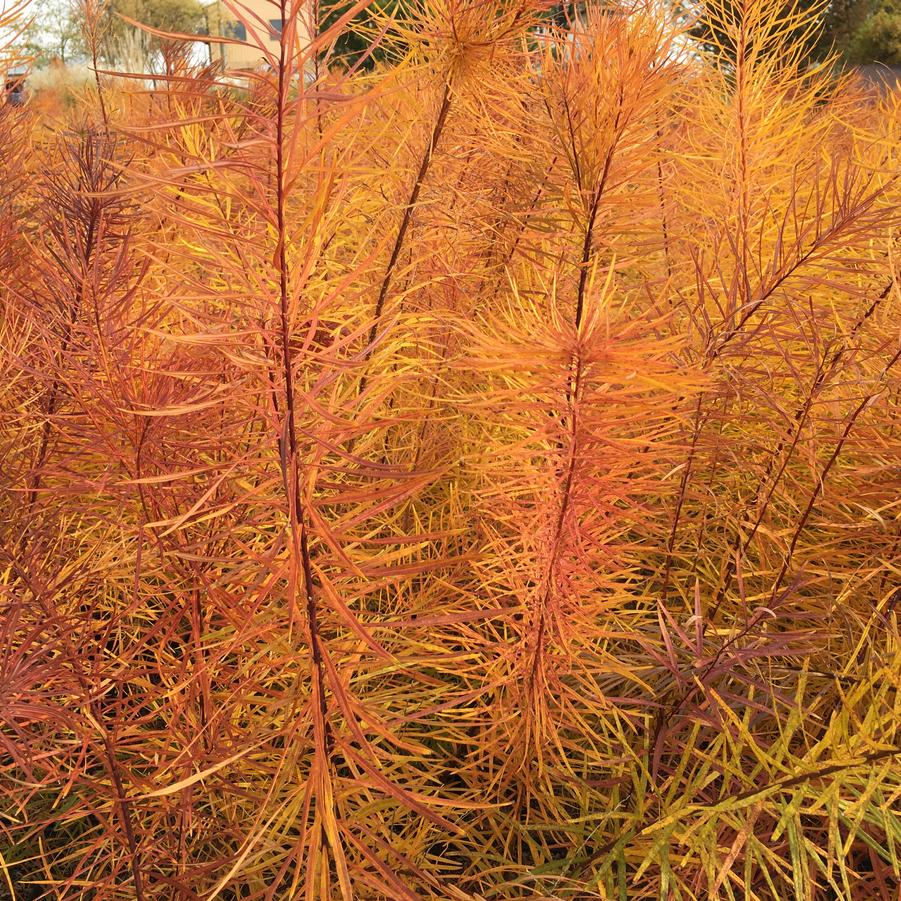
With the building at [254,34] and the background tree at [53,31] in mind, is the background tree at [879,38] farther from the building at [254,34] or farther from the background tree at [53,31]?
the building at [254,34]

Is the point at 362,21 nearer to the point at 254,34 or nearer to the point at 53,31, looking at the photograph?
the point at 254,34

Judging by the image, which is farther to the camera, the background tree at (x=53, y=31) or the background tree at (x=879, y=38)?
the background tree at (x=879, y=38)

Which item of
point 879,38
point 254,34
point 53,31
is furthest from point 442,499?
point 879,38

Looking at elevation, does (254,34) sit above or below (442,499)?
above

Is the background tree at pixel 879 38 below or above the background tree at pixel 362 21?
above

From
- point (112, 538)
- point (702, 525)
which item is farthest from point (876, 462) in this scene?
point (112, 538)

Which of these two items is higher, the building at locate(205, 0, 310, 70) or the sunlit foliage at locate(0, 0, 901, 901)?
the building at locate(205, 0, 310, 70)

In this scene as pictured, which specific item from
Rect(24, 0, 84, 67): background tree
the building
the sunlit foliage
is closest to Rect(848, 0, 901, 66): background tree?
Rect(24, 0, 84, 67): background tree

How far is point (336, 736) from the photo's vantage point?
0.41 m

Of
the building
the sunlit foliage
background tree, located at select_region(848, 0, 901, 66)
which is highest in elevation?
background tree, located at select_region(848, 0, 901, 66)

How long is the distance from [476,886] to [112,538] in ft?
1.18

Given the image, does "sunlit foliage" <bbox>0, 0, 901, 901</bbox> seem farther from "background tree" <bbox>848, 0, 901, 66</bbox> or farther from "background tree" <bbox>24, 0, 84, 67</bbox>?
"background tree" <bbox>848, 0, 901, 66</bbox>

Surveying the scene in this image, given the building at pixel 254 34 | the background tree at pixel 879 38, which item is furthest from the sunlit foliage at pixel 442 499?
the background tree at pixel 879 38

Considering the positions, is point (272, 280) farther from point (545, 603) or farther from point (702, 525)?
point (702, 525)
